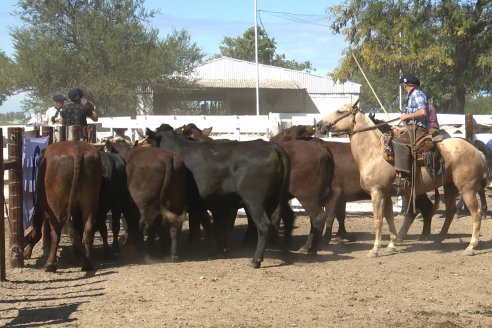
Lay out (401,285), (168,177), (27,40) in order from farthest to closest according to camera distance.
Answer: (27,40)
(168,177)
(401,285)

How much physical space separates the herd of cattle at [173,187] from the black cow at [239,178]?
13 mm

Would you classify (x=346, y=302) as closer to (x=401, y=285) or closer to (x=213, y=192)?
(x=401, y=285)

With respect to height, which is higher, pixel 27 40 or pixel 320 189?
pixel 27 40

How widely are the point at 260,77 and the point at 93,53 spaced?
35.3 feet

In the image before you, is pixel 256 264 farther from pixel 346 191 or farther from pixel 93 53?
pixel 93 53

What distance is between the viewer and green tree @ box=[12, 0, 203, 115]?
45.3 metres

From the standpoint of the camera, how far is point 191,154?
10492 millimetres

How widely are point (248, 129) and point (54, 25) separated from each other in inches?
1305

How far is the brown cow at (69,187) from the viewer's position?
9.09 metres

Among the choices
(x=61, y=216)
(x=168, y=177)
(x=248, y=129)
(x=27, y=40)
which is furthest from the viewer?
(x=27, y=40)

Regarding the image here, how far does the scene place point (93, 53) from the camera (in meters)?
45.6

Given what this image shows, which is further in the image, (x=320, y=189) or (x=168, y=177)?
(x=320, y=189)

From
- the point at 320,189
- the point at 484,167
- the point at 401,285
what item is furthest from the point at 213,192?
the point at 484,167

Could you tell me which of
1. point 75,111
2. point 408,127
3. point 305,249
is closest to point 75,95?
point 75,111
